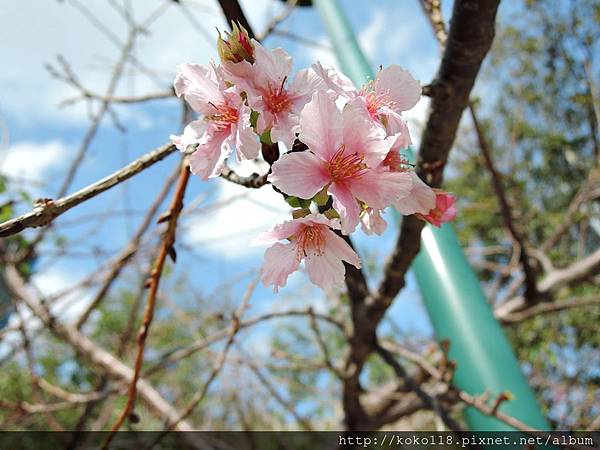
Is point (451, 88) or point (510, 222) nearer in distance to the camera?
point (451, 88)

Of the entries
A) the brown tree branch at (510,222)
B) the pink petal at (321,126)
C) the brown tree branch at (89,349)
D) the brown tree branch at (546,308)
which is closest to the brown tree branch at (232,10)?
the pink petal at (321,126)

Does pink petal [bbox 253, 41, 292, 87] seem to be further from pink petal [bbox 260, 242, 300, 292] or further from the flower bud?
pink petal [bbox 260, 242, 300, 292]

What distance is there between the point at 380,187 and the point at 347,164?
0.03m

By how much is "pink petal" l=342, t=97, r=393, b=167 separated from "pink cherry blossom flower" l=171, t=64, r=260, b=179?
0.28ft

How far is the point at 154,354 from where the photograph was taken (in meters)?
3.81

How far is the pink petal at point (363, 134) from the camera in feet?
1.26

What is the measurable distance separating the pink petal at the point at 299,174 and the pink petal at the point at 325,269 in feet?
0.26

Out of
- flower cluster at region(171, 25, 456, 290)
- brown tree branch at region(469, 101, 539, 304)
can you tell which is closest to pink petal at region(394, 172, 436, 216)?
flower cluster at region(171, 25, 456, 290)

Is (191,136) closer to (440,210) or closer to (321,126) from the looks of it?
(321,126)

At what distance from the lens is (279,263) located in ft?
1.46

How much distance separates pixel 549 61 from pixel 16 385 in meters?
5.95

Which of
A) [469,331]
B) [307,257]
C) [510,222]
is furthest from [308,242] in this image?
[510,222]

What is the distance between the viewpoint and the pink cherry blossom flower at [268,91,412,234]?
38 centimetres

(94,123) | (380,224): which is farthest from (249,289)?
(94,123)
